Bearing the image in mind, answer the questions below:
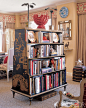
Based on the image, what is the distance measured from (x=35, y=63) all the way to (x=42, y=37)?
62 cm

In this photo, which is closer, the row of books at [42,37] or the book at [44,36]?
the row of books at [42,37]

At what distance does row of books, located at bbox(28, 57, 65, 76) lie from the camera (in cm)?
319

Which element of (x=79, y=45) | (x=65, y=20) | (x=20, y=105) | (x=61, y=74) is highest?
(x=65, y=20)

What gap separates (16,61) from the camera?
3389mm

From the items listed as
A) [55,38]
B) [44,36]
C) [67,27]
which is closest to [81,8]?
[67,27]

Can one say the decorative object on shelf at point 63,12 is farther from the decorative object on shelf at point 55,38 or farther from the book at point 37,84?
the book at point 37,84

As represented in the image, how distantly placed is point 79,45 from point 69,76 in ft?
4.12

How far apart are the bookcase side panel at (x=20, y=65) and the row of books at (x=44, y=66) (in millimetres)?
142

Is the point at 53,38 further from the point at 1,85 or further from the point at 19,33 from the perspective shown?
the point at 1,85

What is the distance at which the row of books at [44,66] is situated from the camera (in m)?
Answer: 3.19

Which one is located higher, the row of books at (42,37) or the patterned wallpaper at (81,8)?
the patterned wallpaper at (81,8)

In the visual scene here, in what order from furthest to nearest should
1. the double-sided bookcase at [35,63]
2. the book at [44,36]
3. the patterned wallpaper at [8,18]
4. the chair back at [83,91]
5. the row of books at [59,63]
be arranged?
1. the patterned wallpaper at [8,18]
2. the row of books at [59,63]
3. the book at [44,36]
4. the double-sided bookcase at [35,63]
5. the chair back at [83,91]

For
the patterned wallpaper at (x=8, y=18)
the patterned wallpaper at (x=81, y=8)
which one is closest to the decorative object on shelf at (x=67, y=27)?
the patterned wallpaper at (x=81, y=8)

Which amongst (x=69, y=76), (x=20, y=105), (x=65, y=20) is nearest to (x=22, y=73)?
(x=20, y=105)
